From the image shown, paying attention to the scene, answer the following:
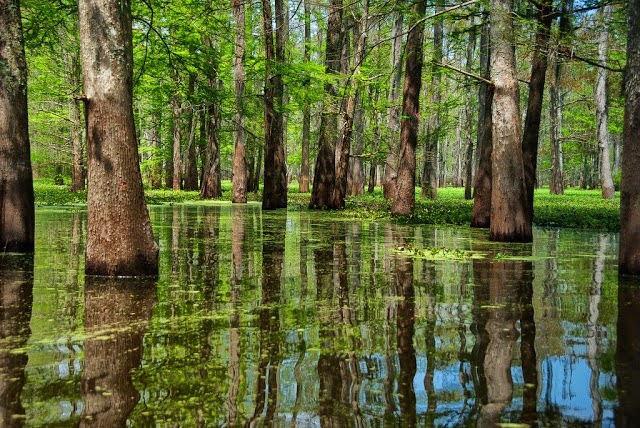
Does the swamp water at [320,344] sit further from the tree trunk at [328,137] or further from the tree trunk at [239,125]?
the tree trunk at [239,125]

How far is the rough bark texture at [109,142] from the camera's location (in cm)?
654

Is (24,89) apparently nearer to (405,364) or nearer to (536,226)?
(405,364)

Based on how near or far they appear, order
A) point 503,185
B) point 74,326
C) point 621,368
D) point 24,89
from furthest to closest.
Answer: point 503,185, point 24,89, point 74,326, point 621,368

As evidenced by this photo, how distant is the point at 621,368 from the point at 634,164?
413cm

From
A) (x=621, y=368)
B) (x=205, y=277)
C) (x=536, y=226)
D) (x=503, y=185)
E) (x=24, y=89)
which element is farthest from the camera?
(x=536, y=226)

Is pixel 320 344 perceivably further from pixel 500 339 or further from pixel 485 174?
pixel 485 174

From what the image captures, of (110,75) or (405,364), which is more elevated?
(110,75)

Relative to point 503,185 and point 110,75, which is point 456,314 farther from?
point 503,185

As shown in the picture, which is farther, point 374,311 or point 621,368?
point 374,311

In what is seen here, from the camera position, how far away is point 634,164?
22.7ft

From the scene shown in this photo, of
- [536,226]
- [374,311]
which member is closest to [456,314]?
[374,311]

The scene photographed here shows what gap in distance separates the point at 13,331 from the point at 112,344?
97cm

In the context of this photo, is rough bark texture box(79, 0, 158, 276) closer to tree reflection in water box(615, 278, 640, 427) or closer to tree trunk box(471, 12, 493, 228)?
tree reflection in water box(615, 278, 640, 427)

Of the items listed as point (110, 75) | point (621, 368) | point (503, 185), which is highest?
point (110, 75)
